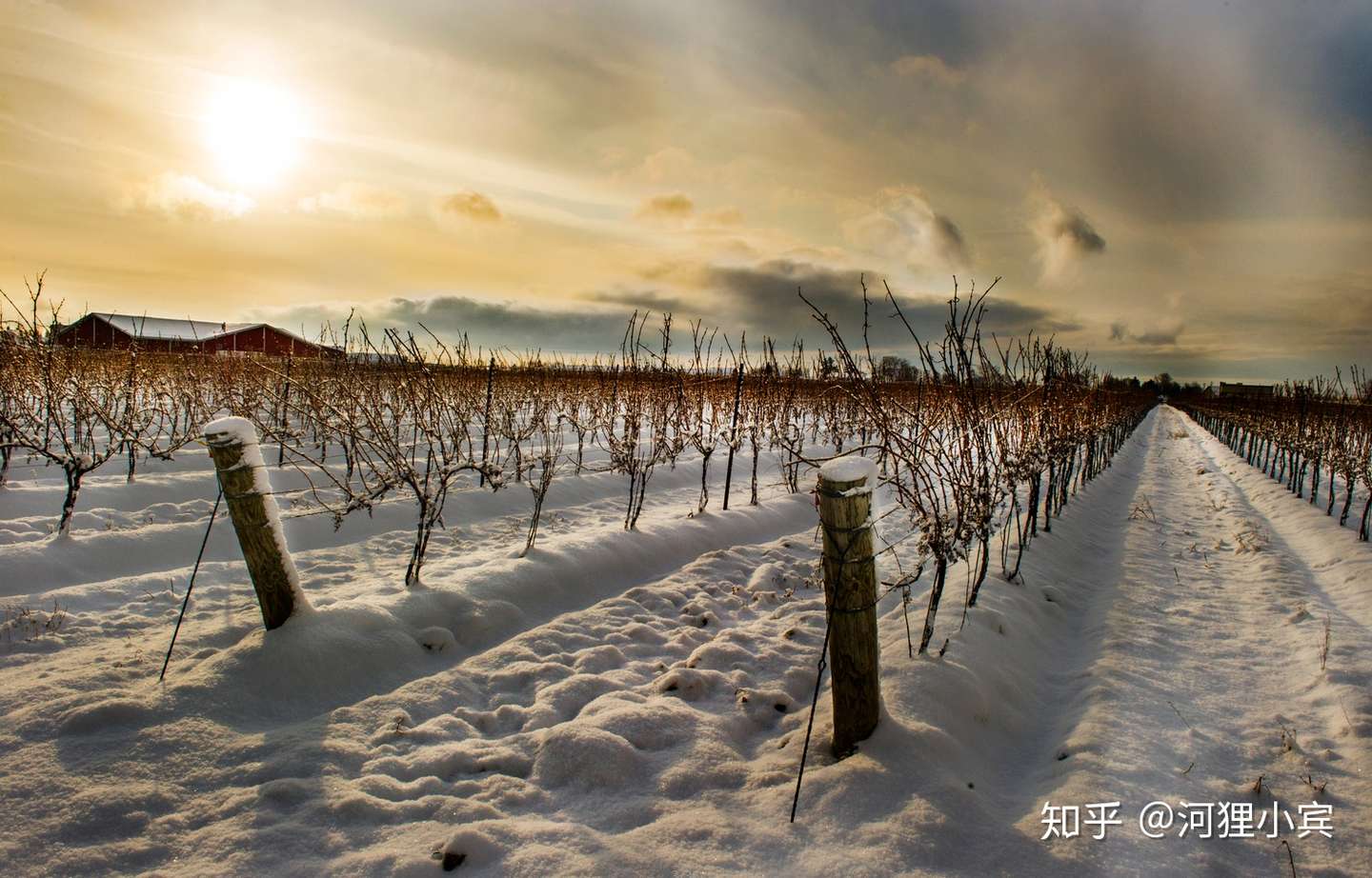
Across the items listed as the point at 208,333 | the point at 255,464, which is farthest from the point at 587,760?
the point at 208,333

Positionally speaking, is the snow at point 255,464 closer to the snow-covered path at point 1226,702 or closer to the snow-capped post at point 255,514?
the snow-capped post at point 255,514

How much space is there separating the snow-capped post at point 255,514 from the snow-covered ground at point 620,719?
0.58 ft

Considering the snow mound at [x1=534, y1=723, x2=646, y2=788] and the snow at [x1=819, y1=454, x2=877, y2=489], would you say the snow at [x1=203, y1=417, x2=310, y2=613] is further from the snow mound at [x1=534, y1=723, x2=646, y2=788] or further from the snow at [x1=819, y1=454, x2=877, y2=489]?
the snow at [x1=819, y1=454, x2=877, y2=489]

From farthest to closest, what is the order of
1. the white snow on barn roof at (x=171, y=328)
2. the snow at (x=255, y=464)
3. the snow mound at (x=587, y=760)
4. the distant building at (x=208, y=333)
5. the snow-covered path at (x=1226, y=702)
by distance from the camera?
1. the white snow on barn roof at (x=171, y=328)
2. the distant building at (x=208, y=333)
3. the snow at (x=255, y=464)
4. the snow mound at (x=587, y=760)
5. the snow-covered path at (x=1226, y=702)

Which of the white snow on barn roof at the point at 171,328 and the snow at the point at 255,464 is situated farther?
the white snow on barn roof at the point at 171,328

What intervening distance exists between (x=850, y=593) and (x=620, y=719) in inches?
53.0

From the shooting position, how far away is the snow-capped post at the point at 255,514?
343cm

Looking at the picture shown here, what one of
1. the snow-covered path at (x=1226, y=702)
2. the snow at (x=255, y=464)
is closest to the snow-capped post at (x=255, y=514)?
the snow at (x=255, y=464)

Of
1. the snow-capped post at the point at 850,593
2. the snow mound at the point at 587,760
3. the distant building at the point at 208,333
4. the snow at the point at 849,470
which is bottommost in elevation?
the snow mound at the point at 587,760

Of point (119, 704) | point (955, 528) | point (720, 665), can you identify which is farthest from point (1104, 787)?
point (119, 704)

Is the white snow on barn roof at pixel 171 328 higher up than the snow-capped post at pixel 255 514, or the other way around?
the white snow on barn roof at pixel 171 328

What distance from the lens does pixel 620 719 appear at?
3111mm

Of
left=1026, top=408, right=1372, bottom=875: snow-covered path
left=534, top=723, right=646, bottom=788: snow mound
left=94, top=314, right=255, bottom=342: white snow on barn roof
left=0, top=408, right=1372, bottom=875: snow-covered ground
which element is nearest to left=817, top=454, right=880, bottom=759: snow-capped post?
left=0, top=408, right=1372, bottom=875: snow-covered ground

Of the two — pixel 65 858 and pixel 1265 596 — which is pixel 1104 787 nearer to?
pixel 65 858
